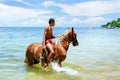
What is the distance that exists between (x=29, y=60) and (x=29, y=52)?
514 millimetres

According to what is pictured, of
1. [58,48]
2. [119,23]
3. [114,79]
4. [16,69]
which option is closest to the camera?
[114,79]

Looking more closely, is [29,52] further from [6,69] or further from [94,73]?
[94,73]

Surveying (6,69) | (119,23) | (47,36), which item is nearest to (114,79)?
(47,36)

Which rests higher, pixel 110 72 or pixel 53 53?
pixel 53 53

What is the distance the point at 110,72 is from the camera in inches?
512

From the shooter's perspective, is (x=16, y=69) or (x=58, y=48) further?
(x=16, y=69)

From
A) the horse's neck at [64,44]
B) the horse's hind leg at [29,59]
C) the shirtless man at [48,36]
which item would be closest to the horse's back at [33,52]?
the horse's hind leg at [29,59]

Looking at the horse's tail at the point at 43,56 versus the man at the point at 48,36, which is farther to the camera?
the horse's tail at the point at 43,56

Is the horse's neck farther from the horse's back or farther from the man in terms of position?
the horse's back

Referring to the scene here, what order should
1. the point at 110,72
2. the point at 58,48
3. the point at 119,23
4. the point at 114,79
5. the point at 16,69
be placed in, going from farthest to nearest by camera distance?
the point at 119,23 < the point at 16,69 < the point at 110,72 < the point at 58,48 < the point at 114,79

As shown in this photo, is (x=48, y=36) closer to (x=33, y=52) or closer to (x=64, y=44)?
(x=64, y=44)

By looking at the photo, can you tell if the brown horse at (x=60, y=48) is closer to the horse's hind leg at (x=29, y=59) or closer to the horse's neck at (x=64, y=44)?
the horse's neck at (x=64, y=44)

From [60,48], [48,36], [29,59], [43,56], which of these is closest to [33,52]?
[29,59]

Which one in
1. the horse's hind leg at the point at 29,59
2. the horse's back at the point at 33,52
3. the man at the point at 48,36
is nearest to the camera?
the man at the point at 48,36
